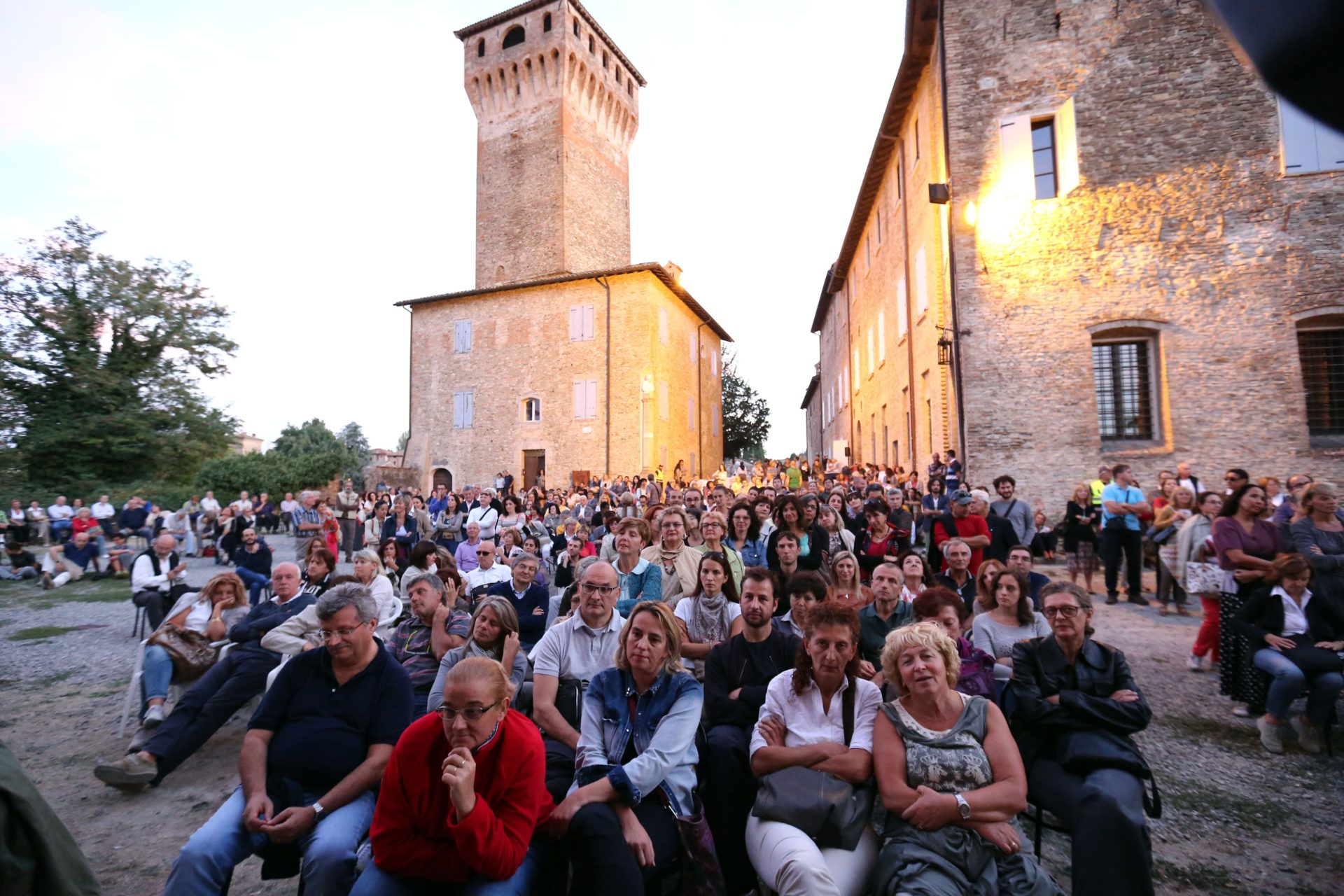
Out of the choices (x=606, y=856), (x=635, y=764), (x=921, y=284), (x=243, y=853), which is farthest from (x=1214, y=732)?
(x=921, y=284)

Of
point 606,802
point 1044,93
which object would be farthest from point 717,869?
point 1044,93

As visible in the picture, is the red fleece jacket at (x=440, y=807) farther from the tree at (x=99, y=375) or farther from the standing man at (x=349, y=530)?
the tree at (x=99, y=375)

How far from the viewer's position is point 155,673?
5.18m

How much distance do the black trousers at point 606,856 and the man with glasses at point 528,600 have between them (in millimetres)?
2589

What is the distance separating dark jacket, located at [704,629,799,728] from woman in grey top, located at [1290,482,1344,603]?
4.03 meters

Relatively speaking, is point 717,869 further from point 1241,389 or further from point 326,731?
point 1241,389

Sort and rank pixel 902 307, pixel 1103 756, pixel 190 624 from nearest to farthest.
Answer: pixel 1103 756 → pixel 190 624 → pixel 902 307

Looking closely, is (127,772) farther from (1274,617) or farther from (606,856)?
(1274,617)

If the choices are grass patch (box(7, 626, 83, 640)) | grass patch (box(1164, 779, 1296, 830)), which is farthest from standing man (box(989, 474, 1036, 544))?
grass patch (box(7, 626, 83, 640))

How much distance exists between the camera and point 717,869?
3129mm

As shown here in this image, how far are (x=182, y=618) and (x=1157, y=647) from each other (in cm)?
887

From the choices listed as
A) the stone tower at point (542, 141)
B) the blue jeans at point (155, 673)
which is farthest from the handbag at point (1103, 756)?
the stone tower at point (542, 141)

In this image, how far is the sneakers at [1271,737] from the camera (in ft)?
15.3

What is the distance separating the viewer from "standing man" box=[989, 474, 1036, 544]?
8.28m
